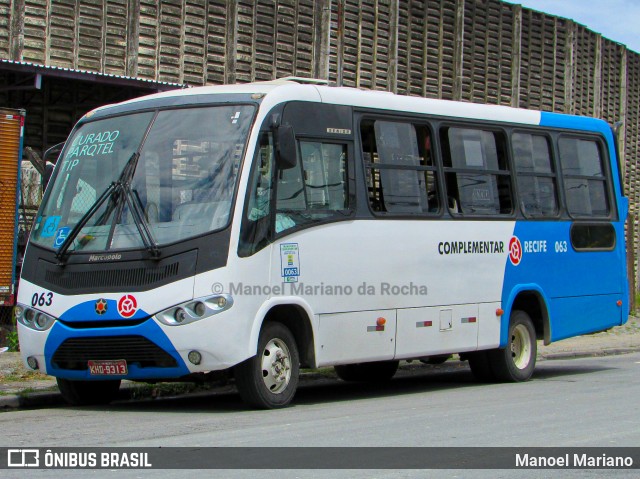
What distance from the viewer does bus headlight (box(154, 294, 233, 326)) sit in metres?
10.9

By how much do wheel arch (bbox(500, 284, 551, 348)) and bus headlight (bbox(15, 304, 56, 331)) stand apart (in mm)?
5634

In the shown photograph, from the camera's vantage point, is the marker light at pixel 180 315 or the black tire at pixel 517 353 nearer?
the marker light at pixel 180 315

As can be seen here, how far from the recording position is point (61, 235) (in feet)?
39.0

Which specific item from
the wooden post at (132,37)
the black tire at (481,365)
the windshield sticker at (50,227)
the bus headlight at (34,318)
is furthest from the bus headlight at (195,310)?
the wooden post at (132,37)

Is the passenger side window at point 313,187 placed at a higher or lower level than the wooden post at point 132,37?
lower

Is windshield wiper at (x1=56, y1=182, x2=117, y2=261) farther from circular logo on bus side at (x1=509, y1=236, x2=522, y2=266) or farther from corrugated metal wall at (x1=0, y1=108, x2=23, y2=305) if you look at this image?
corrugated metal wall at (x1=0, y1=108, x2=23, y2=305)

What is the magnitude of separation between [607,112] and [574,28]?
3176 mm

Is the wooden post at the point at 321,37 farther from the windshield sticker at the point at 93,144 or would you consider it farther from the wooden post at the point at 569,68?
the windshield sticker at the point at 93,144

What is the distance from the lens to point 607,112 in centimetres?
3438

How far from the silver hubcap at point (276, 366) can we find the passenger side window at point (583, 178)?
5847mm

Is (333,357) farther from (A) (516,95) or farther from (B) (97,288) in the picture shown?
(A) (516,95)

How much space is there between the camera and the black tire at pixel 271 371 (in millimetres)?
11234

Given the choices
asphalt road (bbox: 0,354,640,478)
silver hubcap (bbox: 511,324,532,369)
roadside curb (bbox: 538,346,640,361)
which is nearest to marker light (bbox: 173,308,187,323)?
asphalt road (bbox: 0,354,640,478)

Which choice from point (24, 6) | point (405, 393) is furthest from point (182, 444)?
point (24, 6)
